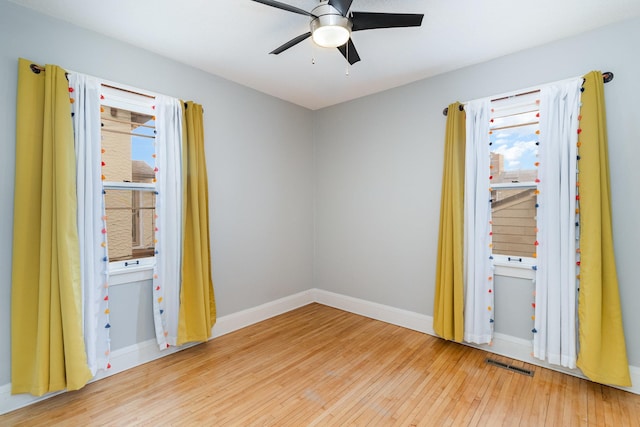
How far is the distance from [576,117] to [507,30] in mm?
877

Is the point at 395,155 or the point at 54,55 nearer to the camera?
the point at 54,55

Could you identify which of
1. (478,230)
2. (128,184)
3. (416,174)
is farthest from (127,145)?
(478,230)

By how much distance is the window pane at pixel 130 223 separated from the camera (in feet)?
8.42

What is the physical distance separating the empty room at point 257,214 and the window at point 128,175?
17 millimetres

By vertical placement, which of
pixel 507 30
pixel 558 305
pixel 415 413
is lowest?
pixel 415 413

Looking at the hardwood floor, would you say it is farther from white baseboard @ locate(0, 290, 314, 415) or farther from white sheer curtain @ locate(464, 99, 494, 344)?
white sheer curtain @ locate(464, 99, 494, 344)

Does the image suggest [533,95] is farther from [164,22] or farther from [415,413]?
[164,22]

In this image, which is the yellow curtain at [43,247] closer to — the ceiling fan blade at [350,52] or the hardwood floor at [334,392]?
the hardwood floor at [334,392]

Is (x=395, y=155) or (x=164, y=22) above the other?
(x=164, y=22)

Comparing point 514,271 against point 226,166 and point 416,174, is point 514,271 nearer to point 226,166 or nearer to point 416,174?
point 416,174

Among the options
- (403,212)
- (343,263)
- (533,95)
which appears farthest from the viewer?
(343,263)

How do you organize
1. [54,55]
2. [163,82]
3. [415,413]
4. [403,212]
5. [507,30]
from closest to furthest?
[415,413] < [54,55] < [507,30] < [163,82] < [403,212]

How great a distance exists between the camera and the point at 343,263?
4059 mm

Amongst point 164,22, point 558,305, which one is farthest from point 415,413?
point 164,22
